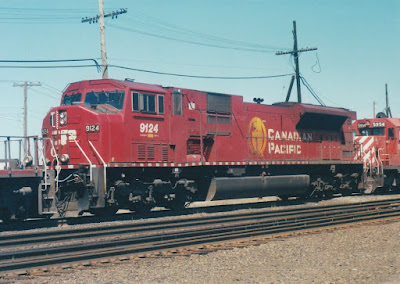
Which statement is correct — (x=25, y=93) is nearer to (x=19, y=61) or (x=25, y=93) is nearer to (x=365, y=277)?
(x=19, y=61)

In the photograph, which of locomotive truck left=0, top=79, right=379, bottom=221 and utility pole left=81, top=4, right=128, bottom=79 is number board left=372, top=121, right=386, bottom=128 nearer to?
locomotive truck left=0, top=79, right=379, bottom=221

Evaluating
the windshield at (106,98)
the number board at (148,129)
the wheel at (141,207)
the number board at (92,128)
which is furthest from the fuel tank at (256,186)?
the number board at (92,128)

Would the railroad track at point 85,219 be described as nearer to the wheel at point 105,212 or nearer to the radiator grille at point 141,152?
the wheel at point 105,212

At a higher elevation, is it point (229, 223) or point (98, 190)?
point (98, 190)

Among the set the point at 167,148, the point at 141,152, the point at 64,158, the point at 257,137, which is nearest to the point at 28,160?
the point at 64,158

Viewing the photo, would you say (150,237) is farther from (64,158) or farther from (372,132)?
(372,132)

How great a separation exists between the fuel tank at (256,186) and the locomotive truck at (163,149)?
0.04 m

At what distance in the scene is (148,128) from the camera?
15.7 metres

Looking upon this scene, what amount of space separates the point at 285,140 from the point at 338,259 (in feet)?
40.0

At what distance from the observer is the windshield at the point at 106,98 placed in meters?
15.2

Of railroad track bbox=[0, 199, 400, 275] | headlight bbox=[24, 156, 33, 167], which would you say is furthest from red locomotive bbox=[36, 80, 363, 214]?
railroad track bbox=[0, 199, 400, 275]

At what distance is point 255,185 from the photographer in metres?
19.0

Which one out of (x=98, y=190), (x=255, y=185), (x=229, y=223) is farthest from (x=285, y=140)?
(x=98, y=190)

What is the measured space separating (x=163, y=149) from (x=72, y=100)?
3.18 m
